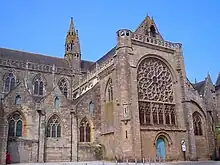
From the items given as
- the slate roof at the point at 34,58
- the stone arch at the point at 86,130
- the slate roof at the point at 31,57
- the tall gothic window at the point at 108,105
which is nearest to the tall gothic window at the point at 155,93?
the tall gothic window at the point at 108,105

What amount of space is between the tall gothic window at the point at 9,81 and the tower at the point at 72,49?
1036 centimetres

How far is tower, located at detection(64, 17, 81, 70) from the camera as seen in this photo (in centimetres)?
4412

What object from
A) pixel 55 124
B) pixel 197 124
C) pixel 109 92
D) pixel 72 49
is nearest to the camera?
pixel 55 124

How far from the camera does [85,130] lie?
27297mm

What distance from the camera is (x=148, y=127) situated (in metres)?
25.0

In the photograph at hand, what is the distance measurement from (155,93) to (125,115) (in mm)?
5337

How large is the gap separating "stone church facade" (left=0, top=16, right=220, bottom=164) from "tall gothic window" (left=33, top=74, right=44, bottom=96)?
9788 mm

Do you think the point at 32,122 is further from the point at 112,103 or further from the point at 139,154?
the point at 139,154

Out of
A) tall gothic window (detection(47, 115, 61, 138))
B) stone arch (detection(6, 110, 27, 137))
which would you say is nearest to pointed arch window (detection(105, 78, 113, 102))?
tall gothic window (detection(47, 115, 61, 138))

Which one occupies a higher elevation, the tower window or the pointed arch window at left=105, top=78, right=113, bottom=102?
the tower window

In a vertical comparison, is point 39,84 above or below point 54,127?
above

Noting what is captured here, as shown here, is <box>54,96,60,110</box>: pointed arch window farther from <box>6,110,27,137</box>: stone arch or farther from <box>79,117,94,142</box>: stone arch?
<box>6,110,27,137</box>: stone arch

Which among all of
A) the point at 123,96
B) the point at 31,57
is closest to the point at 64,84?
the point at 31,57

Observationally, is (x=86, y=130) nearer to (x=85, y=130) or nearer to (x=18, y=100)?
(x=85, y=130)
